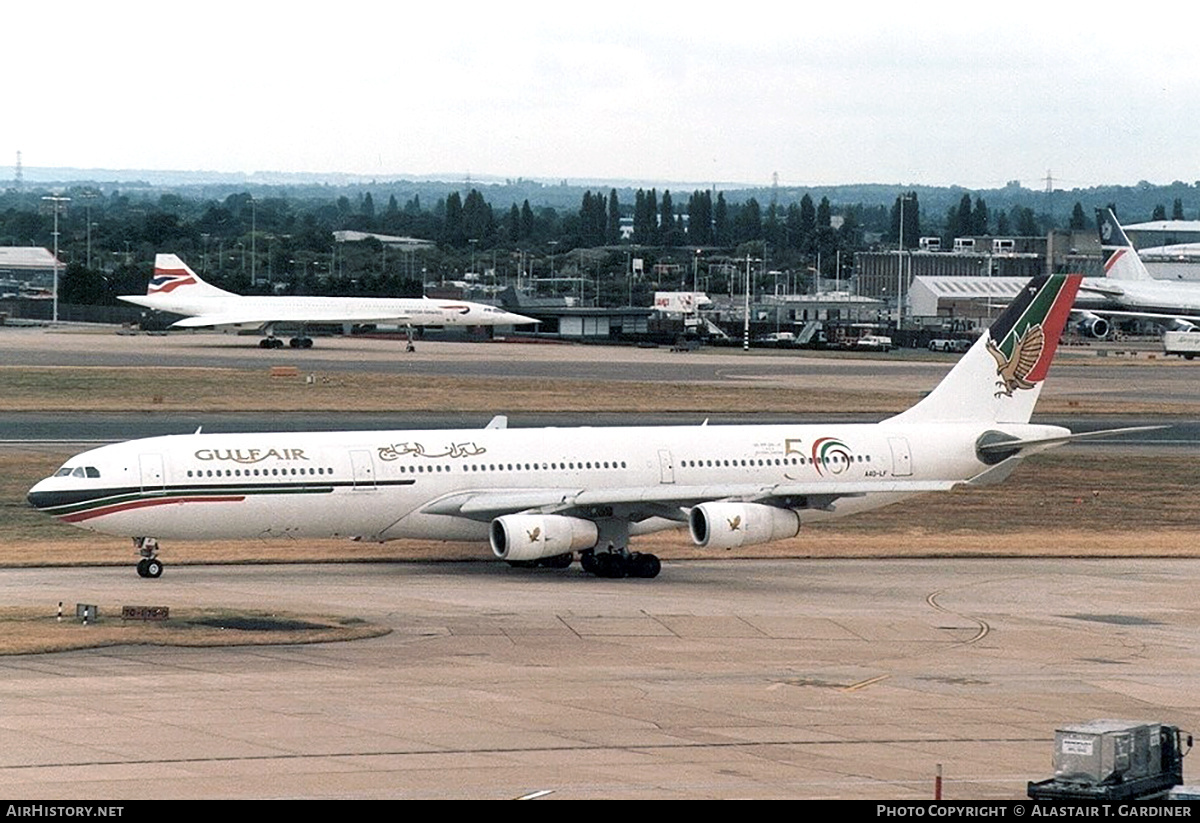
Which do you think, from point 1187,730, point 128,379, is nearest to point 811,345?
point 128,379

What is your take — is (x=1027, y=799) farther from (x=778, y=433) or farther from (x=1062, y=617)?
(x=778, y=433)

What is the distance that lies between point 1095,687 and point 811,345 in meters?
137

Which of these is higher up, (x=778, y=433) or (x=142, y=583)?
(x=778, y=433)

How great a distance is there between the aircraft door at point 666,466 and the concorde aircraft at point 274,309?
100277 mm

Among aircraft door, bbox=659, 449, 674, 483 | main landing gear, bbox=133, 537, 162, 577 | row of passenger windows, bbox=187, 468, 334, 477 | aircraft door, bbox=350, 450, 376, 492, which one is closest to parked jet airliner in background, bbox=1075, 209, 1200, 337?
aircraft door, bbox=659, 449, 674, 483

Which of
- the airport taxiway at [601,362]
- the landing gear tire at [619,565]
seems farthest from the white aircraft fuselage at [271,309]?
the landing gear tire at [619,565]

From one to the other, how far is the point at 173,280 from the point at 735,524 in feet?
394

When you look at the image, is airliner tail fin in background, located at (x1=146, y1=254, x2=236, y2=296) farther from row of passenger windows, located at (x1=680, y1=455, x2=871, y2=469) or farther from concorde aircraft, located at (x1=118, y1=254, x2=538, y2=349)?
row of passenger windows, located at (x1=680, y1=455, x2=871, y2=469)

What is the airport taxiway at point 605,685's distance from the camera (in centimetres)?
3083

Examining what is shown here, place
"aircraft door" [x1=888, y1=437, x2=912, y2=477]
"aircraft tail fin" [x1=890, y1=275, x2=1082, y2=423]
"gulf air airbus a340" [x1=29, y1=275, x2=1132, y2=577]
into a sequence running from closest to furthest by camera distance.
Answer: "gulf air airbus a340" [x1=29, y1=275, x2=1132, y2=577], "aircraft door" [x1=888, y1=437, x2=912, y2=477], "aircraft tail fin" [x1=890, y1=275, x2=1082, y2=423]

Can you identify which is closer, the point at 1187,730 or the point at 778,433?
the point at 1187,730

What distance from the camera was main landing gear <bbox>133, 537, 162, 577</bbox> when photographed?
52.1 meters
